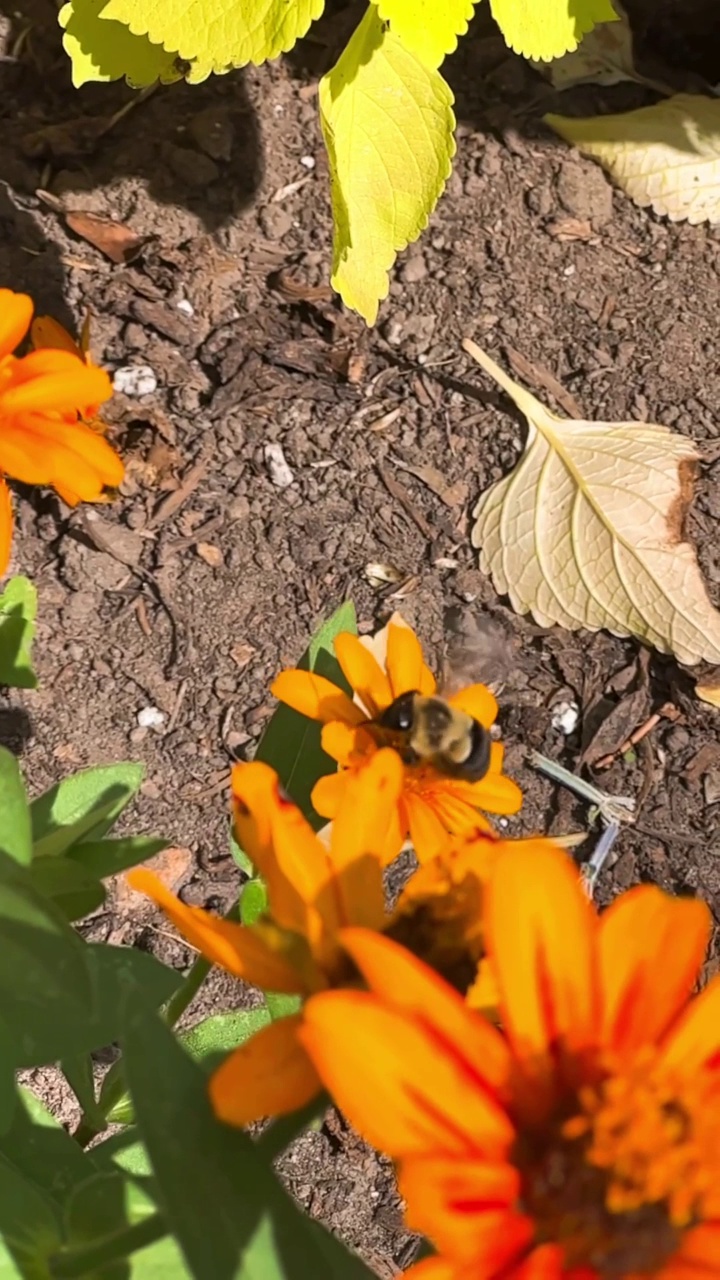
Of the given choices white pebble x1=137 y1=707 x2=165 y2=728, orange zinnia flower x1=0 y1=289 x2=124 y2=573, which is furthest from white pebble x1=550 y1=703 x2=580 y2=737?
orange zinnia flower x1=0 y1=289 x2=124 y2=573

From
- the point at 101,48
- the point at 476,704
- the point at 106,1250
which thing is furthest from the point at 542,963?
the point at 101,48

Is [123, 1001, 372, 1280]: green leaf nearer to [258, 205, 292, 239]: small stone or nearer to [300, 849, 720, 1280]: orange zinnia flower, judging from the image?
[300, 849, 720, 1280]: orange zinnia flower

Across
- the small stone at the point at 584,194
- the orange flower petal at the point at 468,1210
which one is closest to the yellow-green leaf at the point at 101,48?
the small stone at the point at 584,194

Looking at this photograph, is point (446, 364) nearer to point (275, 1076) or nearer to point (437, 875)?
point (437, 875)

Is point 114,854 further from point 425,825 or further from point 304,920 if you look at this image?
point 304,920

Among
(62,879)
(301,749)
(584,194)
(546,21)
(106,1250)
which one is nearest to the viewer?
(106,1250)

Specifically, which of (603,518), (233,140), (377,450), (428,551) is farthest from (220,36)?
(603,518)
